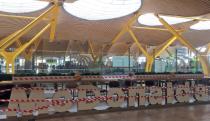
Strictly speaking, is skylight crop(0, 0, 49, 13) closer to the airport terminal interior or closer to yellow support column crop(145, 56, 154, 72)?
the airport terminal interior

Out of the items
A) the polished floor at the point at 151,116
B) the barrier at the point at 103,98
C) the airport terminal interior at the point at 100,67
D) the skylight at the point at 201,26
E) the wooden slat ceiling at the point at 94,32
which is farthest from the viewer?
the skylight at the point at 201,26

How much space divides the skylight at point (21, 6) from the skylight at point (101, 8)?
2597mm

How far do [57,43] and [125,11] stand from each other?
598 inches

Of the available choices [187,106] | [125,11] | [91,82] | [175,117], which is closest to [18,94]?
[91,82]

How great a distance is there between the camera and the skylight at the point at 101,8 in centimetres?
2592

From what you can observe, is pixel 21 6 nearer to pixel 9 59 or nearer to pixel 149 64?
pixel 9 59

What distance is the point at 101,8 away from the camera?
27.7 metres

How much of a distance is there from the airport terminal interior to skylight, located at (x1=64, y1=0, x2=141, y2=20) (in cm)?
9

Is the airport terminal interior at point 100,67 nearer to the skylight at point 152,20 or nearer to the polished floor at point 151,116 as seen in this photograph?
the polished floor at point 151,116

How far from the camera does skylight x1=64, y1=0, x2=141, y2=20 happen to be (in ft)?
85.0

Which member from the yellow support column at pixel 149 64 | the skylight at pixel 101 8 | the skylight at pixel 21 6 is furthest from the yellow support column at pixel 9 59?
the yellow support column at pixel 149 64

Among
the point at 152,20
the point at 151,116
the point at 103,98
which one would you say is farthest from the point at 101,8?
the point at 151,116

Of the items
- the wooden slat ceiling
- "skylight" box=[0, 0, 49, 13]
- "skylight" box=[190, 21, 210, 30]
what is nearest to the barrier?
the wooden slat ceiling

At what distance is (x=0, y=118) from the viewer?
33.5ft
